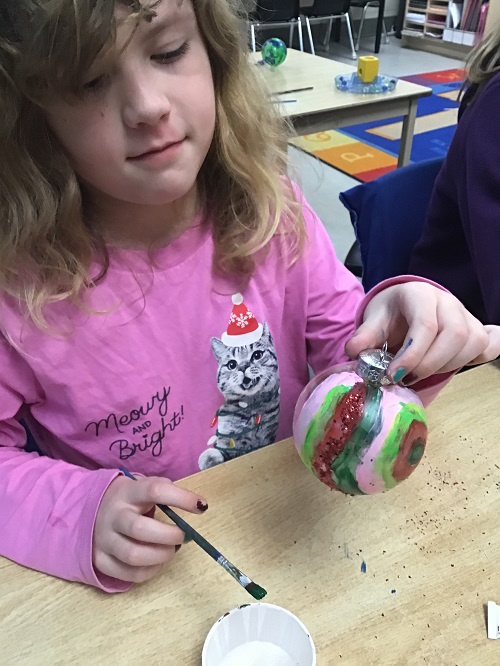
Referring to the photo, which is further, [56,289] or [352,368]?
[56,289]

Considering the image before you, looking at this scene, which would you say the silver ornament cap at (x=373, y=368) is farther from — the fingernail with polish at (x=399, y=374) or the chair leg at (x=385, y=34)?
the chair leg at (x=385, y=34)

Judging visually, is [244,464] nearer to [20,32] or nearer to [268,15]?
[20,32]

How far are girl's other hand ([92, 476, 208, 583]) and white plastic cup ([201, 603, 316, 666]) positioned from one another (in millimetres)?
90

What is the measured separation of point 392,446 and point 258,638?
196 mm

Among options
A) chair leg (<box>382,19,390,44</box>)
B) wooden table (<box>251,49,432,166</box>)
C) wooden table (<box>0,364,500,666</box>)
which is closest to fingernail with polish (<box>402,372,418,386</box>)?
wooden table (<box>0,364,500,666</box>)

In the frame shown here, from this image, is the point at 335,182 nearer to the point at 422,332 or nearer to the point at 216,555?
the point at 422,332

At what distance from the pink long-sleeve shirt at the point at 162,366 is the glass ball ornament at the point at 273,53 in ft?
6.28

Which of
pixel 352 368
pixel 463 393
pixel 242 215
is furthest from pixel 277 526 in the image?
pixel 242 215

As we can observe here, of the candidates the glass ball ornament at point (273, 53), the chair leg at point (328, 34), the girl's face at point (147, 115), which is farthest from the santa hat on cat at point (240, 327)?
the chair leg at point (328, 34)

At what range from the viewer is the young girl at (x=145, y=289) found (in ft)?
1.90

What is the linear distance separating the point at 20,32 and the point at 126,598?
1.73 feet

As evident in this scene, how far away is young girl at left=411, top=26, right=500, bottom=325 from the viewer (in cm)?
96

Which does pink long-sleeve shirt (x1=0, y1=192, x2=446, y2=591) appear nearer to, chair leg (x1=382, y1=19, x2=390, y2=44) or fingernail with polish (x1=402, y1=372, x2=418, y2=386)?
fingernail with polish (x1=402, y1=372, x2=418, y2=386)

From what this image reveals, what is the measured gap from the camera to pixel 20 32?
56 cm
